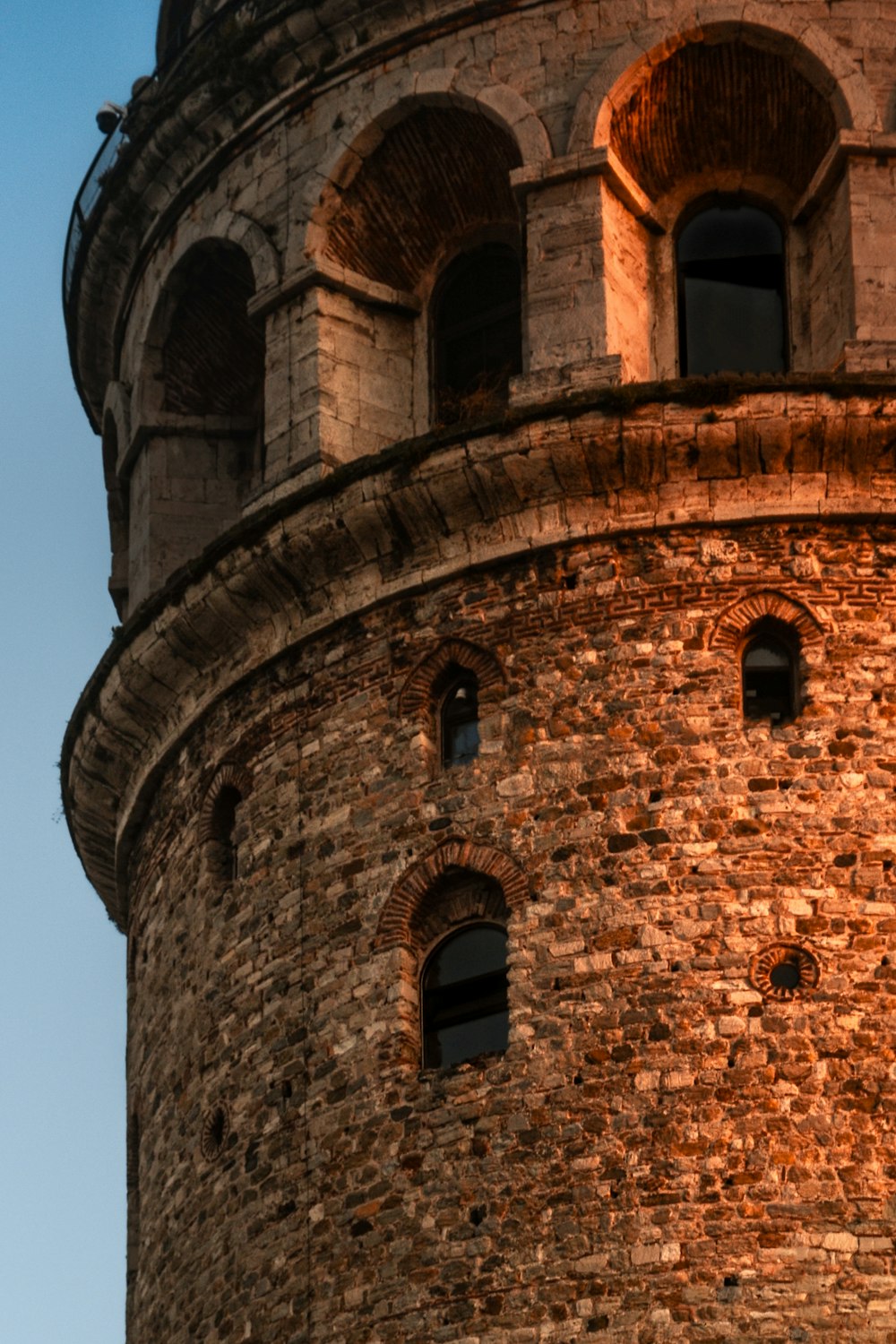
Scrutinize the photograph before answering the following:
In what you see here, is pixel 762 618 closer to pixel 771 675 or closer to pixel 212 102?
pixel 771 675

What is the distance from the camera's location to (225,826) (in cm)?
2975

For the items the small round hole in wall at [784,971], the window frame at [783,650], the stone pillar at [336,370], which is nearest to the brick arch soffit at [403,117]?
the stone pillar at [336,370]

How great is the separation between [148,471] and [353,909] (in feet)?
19.6

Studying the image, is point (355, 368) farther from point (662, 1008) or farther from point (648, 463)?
point (662, 1008)

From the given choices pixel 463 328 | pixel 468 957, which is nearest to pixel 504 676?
pixel 468 957

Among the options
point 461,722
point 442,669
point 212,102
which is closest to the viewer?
point 461,722

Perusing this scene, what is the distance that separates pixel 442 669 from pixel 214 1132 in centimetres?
339

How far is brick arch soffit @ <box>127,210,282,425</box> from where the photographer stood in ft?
103

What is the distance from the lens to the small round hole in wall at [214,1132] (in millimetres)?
28266

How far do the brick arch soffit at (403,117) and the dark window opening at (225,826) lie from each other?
414cm

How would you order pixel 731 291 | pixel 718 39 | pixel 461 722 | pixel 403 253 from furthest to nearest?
pixel 403 253 → pixel 731 291 → pixel 718 39 → pixel 461 722

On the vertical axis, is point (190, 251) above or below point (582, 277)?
above

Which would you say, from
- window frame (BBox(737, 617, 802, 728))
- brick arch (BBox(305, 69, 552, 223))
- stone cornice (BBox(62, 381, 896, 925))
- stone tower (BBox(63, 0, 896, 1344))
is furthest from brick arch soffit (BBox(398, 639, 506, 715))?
brick arch (BBox(305, 69, 552, 223))

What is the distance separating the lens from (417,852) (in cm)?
2766
